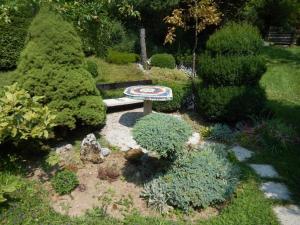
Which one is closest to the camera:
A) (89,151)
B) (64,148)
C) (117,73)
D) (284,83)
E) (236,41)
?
(89,151)

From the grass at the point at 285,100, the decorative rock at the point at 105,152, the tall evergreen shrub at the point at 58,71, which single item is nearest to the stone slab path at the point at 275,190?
the grass at the point at 285,100

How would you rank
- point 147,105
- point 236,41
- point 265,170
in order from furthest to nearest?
1. point 147,105
2. point 236,41
3. point 265,170

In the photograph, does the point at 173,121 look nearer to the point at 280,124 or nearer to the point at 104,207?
the point at 104,207

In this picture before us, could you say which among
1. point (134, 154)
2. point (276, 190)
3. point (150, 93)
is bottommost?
point (276, 190)

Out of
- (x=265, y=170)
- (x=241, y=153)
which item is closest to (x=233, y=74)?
(x=241, y=153)

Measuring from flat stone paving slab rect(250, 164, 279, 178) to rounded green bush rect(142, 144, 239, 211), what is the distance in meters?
0.63

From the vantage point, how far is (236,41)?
8.75m

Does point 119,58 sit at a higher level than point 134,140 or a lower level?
lower

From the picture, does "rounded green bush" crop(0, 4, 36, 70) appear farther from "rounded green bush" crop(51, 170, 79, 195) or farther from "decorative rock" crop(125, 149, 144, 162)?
"rounded green bush" crop(51, 170, 79, 195)

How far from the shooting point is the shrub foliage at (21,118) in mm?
5961

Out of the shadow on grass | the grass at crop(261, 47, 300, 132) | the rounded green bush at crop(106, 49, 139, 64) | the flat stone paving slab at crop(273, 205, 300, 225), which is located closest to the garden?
the flat stone paving slab at crop(273, 205, 300, 225)

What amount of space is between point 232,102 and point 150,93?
1.96 meters

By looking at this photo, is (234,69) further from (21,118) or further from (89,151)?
(21,118)

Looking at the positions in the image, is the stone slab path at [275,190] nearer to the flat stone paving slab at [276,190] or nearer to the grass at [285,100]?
the flat stone paving slab at [276,190]
